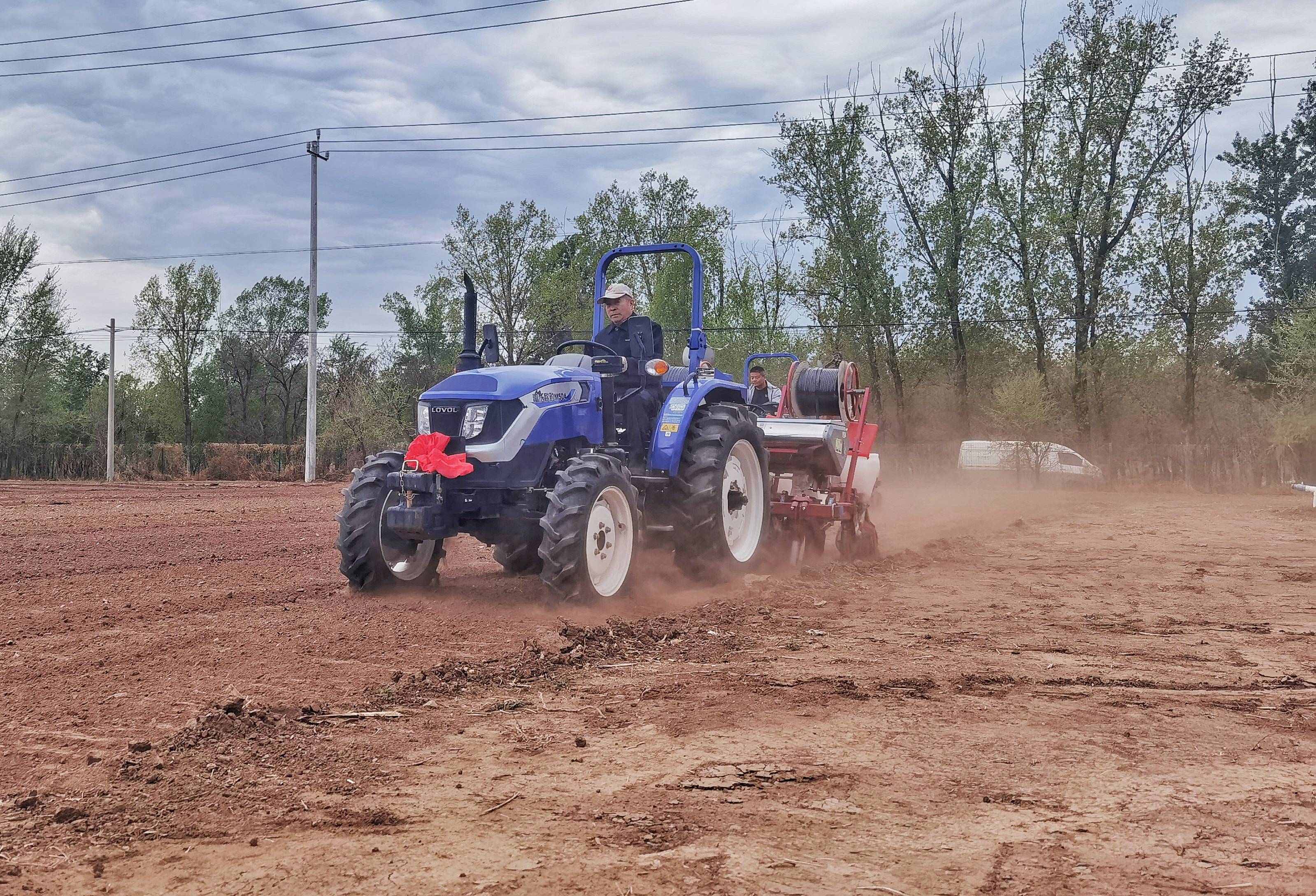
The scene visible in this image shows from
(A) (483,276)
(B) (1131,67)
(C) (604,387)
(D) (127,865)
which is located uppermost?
(B) (1131,67)

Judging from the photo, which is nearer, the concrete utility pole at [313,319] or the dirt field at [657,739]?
the dirt field at [657,739]

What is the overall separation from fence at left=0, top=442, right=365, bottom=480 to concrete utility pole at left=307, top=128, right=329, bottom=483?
449 cm

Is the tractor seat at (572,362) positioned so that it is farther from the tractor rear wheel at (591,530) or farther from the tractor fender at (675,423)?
the tractor rear wheel at (591,530)

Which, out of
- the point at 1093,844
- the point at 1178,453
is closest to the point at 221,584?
the point at 1093,844

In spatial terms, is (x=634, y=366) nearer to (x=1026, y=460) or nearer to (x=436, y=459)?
(x=436, y=459)

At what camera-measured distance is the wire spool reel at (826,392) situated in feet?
36.5

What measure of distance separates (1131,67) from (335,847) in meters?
32.5

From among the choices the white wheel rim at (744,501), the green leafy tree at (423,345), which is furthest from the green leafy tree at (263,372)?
the white wheel rim at (744,501)

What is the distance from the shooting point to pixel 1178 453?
1130 inches

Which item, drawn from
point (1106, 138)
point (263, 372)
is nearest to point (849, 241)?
point (1106, 138)

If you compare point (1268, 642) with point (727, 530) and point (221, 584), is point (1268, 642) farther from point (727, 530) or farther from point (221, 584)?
point (221, 584)

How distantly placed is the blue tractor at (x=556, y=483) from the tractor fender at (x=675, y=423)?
12 millimetres

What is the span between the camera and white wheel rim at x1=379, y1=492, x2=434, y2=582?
7488 millimetres

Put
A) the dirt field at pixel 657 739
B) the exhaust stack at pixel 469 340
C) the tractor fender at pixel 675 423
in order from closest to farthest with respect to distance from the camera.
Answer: the dirt field at pixel 657 739 → the exhaust stack at pixel 469 340 → the tractor fender at pixel 675 423
